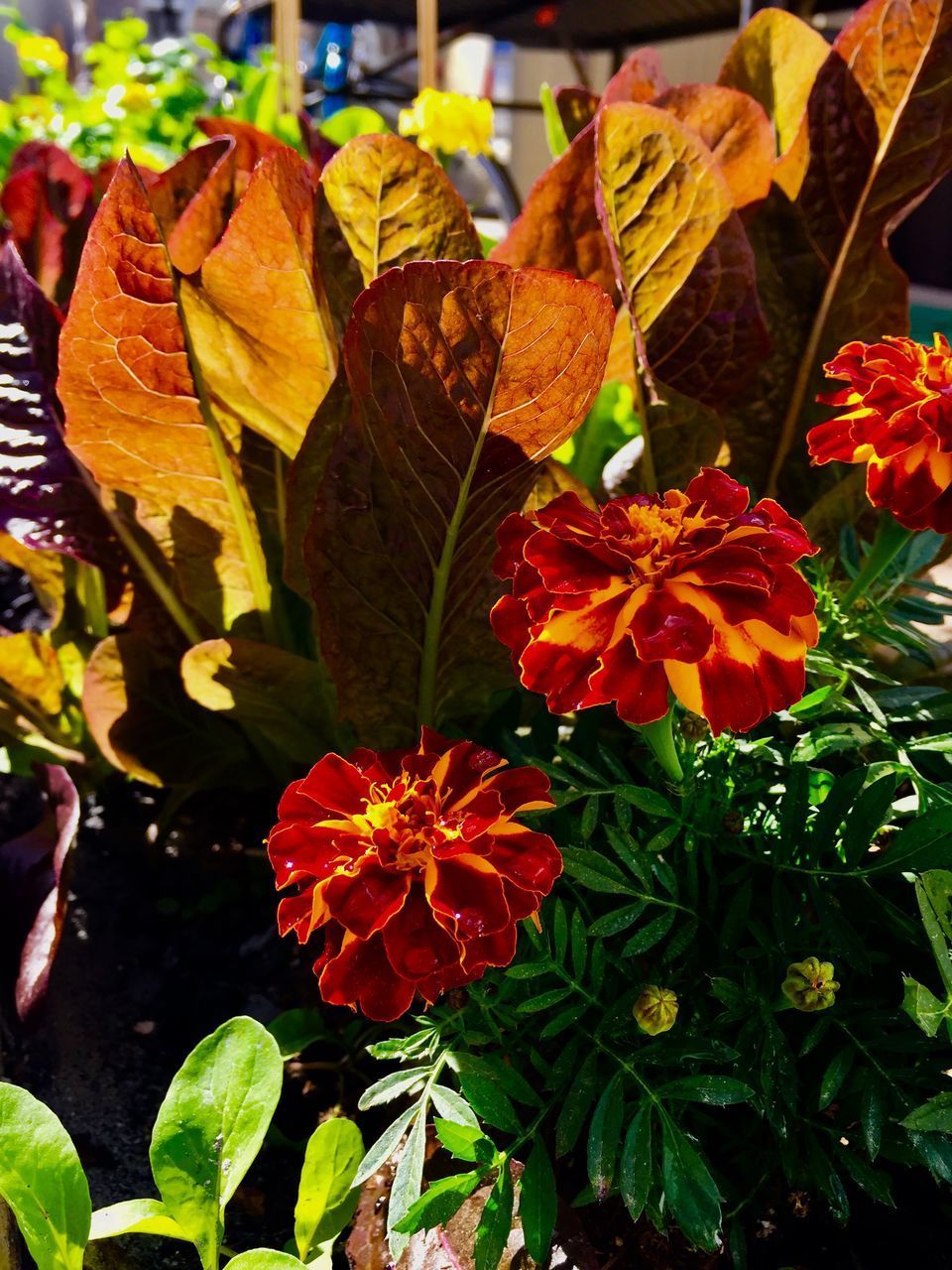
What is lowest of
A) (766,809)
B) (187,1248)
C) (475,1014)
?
(187,1248)

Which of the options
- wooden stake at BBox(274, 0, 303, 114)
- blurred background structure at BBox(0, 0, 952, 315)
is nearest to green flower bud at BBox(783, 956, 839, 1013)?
blurred background structure at BBox(0, 0, 952, 315)

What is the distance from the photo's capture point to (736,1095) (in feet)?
1.94

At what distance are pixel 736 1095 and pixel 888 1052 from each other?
15 centimetres

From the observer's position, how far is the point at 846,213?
40.7 inches

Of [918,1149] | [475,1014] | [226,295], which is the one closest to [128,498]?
[226,295]

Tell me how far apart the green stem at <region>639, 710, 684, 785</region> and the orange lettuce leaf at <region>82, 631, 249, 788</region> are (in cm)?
57

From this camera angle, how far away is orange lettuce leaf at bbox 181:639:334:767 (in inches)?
35.3

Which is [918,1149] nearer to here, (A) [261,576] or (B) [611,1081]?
(B) [611,1081]

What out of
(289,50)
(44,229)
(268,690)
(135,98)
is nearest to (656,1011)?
(268,690)

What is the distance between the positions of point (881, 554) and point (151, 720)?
0.66 metres

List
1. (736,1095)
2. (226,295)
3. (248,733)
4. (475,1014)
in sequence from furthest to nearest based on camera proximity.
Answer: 1. (248,733)
2. (226,295)
3. (475,1014)
4. (736,1095)

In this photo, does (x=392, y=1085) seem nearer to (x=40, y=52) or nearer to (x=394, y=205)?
(x=394, y=205)

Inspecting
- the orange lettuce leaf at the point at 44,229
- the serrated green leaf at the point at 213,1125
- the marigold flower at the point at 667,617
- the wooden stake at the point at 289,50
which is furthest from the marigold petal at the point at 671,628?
the wooden stake at the point at 289,50

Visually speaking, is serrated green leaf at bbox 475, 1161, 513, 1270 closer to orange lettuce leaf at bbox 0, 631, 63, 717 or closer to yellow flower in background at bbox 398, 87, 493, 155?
orange lettuce leaf at bbox 0, 631, 63, 717
